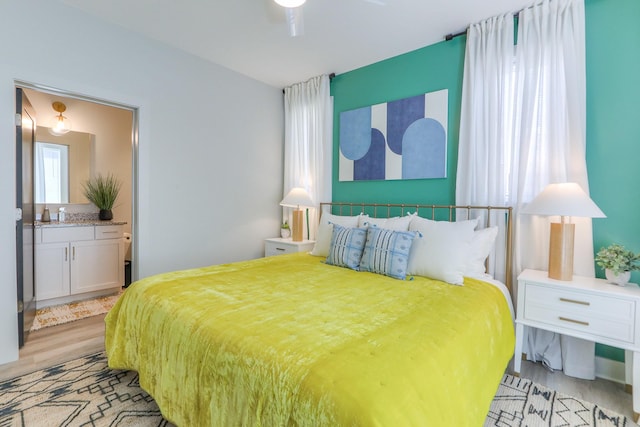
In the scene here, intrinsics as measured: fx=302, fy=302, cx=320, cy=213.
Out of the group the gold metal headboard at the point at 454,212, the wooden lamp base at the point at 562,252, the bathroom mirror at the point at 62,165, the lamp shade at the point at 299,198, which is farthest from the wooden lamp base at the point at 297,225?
the bathroom mirror at the point at 62,165

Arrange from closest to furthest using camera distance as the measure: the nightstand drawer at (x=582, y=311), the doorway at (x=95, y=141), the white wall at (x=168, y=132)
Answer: the nightstand drawer at (x=582, y=311) < the white wall at (x=168, y=132) < the doorway at (x=95, y=141)

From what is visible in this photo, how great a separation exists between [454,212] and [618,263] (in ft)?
3.80

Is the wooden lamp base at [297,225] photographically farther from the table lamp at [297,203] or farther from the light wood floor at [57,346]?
the light wood floor at [57,346]

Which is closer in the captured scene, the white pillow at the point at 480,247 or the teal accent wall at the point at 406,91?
the white pillow at the point at 480,247

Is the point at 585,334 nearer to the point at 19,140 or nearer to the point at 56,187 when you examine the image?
the point at 19,140

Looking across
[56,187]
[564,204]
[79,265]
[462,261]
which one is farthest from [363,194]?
[56,187]

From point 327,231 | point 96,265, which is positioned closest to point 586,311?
point 327,231

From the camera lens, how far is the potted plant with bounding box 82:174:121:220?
4262 mm

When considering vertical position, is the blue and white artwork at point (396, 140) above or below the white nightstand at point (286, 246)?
above

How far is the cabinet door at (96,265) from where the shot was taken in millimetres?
3678

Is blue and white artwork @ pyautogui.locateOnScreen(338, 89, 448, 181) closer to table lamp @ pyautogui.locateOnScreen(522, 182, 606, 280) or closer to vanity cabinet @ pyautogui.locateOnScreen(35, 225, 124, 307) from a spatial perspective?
table lamp @ pyautogui.locateOnScreen(522, 182, 606, 280)

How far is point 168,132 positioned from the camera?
3197 millimetres

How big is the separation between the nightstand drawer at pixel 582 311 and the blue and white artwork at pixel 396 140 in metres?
1.32

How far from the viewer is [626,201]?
2.14m
